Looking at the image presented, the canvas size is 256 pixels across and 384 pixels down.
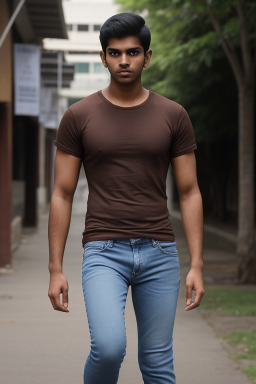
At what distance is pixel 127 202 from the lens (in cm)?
386

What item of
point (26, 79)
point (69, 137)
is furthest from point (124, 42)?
point (26, 79)

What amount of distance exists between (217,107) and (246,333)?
14.7 m

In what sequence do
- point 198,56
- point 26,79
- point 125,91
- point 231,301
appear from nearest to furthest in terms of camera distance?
point 125,91
point 231,301
point 198,56
point 26,79

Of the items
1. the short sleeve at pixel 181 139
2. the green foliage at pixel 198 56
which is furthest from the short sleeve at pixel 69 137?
the green foliage at pixel 198 56

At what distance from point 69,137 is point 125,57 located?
0.43 metres

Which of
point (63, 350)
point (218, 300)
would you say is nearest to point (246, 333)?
point (63, 350)

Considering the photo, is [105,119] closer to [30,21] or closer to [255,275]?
[255,275]

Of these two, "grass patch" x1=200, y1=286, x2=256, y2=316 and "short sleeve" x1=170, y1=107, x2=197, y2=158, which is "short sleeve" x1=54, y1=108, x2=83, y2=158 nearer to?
"short sleeve" x1=170, y1=107, x2=197, y2=158

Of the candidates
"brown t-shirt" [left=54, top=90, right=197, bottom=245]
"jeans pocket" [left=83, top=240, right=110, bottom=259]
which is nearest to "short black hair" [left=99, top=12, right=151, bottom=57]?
"brown t-shirt" [left=54, top=90, right=197, bottom=245]

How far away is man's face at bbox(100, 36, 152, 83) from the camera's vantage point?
3887 mm

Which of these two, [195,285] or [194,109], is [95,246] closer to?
[195,285]

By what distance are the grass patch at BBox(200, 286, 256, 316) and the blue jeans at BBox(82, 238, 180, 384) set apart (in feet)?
18.4

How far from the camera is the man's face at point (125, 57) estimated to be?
12.8ft

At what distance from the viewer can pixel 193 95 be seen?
69.6ft
